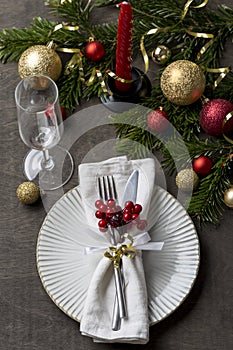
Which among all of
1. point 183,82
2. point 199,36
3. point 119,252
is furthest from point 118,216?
point 199,36

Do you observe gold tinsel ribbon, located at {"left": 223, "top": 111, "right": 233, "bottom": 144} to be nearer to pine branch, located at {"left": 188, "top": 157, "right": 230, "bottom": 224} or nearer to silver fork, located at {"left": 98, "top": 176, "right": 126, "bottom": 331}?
pine branch, located at {"left": 188, "top": 157, "right": 230, "bottom": 224}

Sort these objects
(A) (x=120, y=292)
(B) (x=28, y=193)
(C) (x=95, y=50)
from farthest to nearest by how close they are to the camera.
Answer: (C) (x=95, y=50) < (B) (x=28, y=193) < (A) (x=120, y=292)

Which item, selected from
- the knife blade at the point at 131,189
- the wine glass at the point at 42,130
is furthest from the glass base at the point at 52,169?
the knife blade at the point at 131,189

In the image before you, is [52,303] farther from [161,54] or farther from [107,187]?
[161,54]

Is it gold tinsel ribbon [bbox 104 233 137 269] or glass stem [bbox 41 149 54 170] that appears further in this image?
glass stem [bbox 41 149 54 170]

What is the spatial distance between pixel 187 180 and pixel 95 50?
0.31m

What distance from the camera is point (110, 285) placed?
3.10 feet

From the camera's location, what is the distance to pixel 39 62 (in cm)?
113

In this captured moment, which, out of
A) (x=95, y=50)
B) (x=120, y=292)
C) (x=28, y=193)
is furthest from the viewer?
(x=95, y=50)

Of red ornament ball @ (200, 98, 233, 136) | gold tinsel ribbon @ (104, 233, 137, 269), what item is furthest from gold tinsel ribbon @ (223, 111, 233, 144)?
gold tinsel ribbon @ (104, 233, 137, 269)

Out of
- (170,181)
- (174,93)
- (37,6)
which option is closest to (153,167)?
(170,181)

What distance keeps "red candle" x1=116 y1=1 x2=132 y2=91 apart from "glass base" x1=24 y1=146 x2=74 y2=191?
0.54ft

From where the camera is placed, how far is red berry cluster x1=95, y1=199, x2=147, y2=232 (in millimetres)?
968

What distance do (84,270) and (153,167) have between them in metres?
0.21
